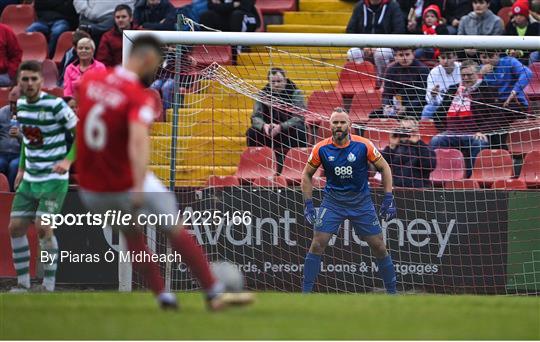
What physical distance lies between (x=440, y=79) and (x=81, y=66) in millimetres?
4701

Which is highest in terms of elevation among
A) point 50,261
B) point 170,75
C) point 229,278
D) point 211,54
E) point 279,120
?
point 211,54

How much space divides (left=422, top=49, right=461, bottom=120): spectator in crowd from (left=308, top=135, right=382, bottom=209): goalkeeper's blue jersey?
1.78 meters

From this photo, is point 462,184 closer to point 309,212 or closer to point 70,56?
point 309,212

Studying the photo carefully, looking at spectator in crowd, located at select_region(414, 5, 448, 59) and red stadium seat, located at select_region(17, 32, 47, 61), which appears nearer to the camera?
spectator in crowd, located at select_region(414, 5, 448, 59)

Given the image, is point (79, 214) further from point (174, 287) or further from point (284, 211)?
point (284, 211)

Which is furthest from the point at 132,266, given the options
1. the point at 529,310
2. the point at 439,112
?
the point at 529,310

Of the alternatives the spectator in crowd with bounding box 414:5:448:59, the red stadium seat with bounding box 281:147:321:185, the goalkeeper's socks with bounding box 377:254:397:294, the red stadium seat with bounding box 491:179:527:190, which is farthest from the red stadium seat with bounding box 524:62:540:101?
the goalkeeper's socks with bounding box 377:254:397:294

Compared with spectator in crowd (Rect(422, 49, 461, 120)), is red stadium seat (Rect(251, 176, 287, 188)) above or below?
below

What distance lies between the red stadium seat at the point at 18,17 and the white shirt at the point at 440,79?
7.85 m

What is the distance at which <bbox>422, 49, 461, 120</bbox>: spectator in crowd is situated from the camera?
14762mm

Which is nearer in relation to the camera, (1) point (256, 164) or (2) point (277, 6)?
(1) point (256, 164)

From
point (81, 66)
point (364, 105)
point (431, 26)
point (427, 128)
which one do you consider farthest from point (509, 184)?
point (81, 66)

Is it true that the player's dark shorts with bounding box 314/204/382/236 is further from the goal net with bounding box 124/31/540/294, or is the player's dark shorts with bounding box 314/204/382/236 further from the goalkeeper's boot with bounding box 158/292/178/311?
the goalkeeper's boot with bounding box 158/292/178/311

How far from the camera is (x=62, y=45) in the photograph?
18.6 meters
